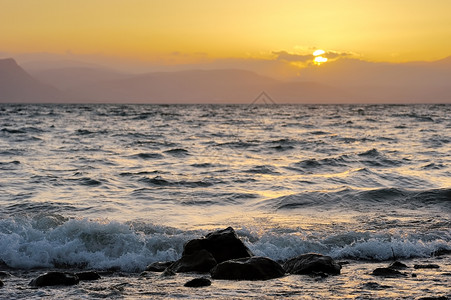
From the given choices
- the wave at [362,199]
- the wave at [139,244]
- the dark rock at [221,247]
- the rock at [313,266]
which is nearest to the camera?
the rock at [313,266]

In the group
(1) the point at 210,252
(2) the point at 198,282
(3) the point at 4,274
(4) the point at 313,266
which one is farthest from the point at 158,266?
(4) the point at 313,266

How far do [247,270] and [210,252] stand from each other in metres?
→ 1.41

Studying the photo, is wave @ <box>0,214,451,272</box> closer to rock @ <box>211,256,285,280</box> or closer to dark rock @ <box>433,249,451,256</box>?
dark rock @ <box>433,249,451,256</box>

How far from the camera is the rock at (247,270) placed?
9.43 metres

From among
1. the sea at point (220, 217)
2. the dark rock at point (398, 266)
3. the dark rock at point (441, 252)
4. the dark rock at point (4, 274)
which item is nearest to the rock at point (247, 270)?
the sea at point (220, 217)

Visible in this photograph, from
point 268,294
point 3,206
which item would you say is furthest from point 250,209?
point 268,294

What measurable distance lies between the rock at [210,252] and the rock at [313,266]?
1.05 meters

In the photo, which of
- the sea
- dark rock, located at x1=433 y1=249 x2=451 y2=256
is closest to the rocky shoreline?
the sea

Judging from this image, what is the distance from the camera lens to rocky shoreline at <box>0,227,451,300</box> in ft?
29.9

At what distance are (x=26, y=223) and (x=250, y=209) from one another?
6308mm

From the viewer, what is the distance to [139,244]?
12.2 m

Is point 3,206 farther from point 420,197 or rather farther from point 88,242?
point 420,197

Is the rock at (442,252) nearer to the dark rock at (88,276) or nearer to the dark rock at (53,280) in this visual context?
the dark rock at (88,276)

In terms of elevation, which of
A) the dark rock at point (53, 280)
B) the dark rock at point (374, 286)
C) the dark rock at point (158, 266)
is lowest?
the dark rock at point (158, 266)
